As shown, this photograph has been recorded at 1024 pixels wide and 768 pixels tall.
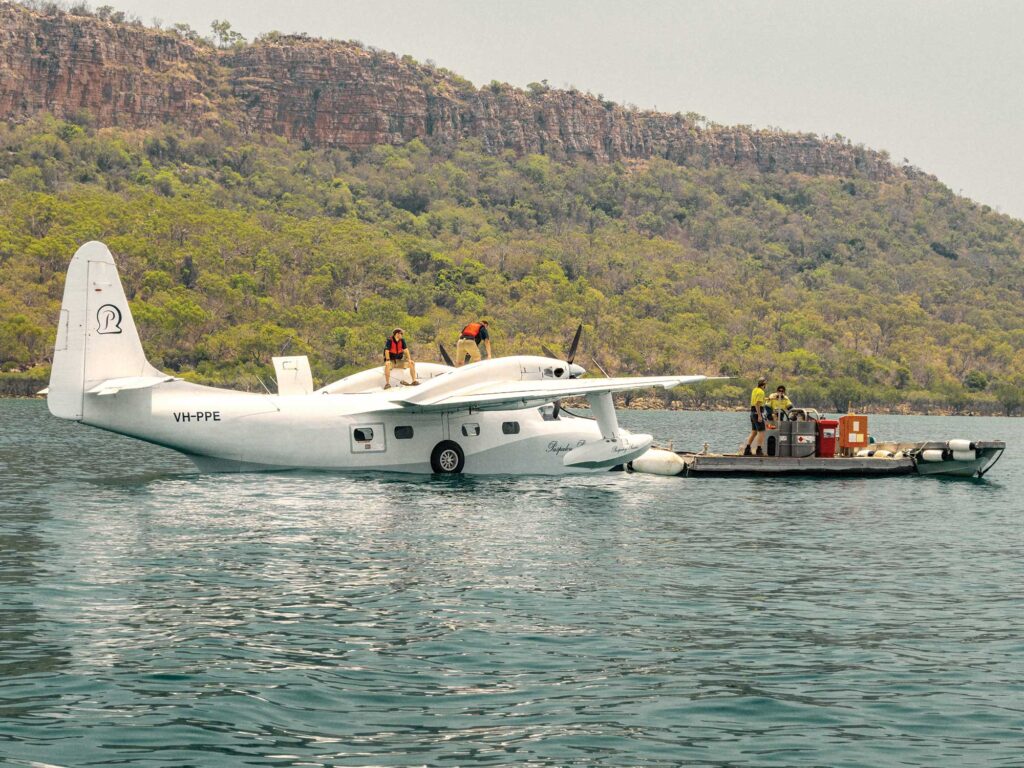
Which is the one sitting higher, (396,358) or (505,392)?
(396,358)

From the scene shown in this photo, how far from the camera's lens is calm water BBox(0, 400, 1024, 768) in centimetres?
1071

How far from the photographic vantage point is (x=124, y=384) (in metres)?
29.6

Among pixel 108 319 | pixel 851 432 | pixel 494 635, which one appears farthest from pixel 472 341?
pixel 494 635

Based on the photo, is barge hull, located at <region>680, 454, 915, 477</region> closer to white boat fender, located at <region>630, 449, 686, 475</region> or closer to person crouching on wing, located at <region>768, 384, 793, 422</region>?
white boat fender, located at <region>630, 449, 686, 475</region>

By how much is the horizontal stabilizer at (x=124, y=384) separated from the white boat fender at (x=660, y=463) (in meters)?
15.2

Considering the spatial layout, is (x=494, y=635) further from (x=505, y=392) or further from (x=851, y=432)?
(x=851, y=432)

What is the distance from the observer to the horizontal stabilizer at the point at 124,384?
96.5ft

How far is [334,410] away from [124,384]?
556cm

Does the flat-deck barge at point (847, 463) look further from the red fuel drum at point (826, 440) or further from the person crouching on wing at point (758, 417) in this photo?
the person crouching on wing at point (758, 417)

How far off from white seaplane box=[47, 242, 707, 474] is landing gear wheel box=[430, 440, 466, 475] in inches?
1.1

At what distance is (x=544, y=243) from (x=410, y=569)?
6935 inches

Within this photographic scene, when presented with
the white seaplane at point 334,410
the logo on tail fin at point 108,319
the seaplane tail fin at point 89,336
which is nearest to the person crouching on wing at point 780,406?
the white seaplane at point 334,410

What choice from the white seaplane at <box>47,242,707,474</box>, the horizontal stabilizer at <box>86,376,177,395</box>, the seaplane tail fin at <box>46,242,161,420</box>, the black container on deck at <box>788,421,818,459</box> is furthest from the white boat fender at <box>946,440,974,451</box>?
the seaplane tail fin at <box>46,242,161,420</box>

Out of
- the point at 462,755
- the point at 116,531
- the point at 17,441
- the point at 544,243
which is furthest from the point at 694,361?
the point at 462,755
